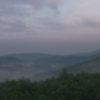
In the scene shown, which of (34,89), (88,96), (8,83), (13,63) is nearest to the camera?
(88,96)

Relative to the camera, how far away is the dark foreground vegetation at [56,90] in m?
10.0

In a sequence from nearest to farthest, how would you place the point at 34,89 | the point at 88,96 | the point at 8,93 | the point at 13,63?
the point at 88,96 < the point at 8,93 < the point at 34,89 < the point at 13,63

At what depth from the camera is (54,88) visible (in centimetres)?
1115

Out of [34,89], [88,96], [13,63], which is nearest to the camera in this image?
[88,96]

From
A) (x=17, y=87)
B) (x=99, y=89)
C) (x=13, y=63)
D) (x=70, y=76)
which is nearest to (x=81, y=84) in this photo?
(x=99, y=89)

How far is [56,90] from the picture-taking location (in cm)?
1070

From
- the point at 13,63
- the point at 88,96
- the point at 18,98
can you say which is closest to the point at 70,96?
the point at 88,96

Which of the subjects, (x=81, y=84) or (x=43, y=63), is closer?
(x=81, y=84)

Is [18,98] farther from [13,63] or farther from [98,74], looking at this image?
[13,63]

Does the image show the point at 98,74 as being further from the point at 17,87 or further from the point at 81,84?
the point at 17,87

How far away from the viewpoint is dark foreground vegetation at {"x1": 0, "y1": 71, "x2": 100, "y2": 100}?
32.8 feet

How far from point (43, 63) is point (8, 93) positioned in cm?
5084

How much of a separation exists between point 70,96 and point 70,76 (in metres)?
3.11

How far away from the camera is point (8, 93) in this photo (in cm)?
1080
